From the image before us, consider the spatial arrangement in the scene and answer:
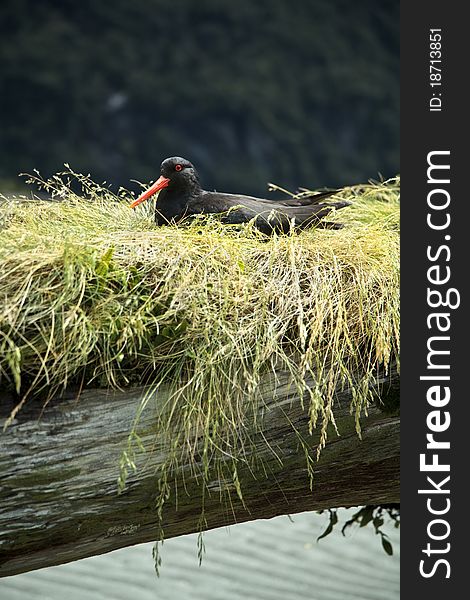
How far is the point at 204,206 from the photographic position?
1.46 metres

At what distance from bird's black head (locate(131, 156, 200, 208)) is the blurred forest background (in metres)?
5.02

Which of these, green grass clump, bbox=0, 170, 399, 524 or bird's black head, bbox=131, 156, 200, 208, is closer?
green grass clump, bbox=0, 170, 399, 524

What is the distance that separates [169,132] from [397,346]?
5.61 m

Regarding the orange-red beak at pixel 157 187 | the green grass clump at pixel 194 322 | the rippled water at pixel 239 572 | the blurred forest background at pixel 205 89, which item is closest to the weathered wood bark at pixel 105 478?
the green grass clump at pixel 194 322

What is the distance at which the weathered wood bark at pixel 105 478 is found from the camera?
3.51ft

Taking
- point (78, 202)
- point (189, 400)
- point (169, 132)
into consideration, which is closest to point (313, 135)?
point (169, 132)

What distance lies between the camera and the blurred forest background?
6477 millimetres

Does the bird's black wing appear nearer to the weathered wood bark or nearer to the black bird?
the black bird

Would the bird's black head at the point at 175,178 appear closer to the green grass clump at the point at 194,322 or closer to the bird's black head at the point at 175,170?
the bird's black head at the point at 175,170

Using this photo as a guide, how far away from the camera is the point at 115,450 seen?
1114mm

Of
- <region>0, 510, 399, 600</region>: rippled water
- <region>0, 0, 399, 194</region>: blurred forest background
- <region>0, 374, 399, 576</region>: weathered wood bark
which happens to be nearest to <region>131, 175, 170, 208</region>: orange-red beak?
<region>0, 374, 399, 576</region>: weathered wood bark

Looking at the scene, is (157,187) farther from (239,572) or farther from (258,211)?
(239,572)

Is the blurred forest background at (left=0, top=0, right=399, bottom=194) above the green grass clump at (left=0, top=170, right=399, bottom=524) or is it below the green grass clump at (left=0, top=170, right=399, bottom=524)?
above

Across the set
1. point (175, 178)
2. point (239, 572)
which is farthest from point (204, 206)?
point (239, 572)
